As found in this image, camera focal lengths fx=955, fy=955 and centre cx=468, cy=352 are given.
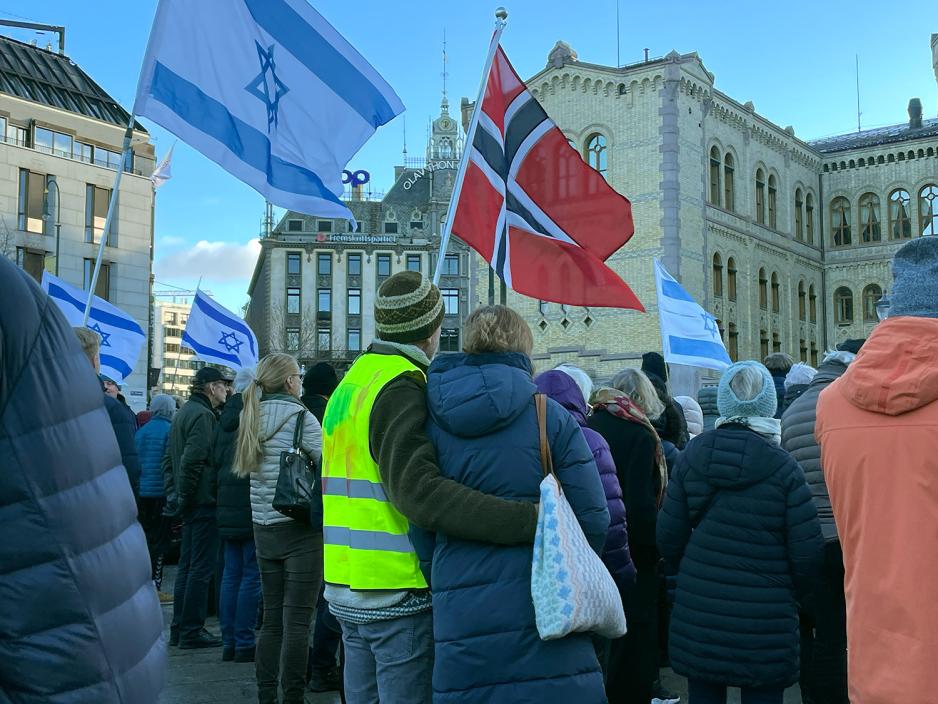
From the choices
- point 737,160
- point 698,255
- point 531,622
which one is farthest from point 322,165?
point 737,160

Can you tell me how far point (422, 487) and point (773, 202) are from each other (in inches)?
1412

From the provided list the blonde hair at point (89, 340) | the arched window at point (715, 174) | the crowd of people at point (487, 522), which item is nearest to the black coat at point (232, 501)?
the crowd of people at point (487, 522)

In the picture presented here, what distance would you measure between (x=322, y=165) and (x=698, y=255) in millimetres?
26672

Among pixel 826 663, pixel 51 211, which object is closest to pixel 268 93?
pixel 826 663

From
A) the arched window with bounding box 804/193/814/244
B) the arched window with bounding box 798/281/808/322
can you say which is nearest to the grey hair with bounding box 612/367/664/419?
the arched window with bounding box 798/281/808/322

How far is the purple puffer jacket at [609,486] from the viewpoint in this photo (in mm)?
4797

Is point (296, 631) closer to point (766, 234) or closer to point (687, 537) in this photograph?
point (687, 537)

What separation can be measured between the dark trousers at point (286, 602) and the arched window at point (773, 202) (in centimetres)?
3378

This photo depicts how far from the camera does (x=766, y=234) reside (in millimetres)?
35938

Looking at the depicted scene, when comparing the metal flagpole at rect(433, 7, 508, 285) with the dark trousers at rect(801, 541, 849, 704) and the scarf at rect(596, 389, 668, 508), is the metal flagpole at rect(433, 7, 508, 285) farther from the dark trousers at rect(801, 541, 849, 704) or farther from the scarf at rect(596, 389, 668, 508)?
the dark trousers at rect(801, 541, 849, 704)

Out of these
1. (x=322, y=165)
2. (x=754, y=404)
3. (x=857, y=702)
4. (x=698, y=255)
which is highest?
(x=698, y=255)

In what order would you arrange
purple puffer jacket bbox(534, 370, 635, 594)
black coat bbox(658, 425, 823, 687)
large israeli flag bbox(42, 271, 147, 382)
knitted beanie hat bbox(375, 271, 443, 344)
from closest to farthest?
knitted beanie hat bbox(375, 271, 443, 344)
black coat bbox(658, 425, 823, 687)
purple puffer jacket bbox(534, 370, 635, 594)
large israeli flag bbox(42, 271, 147, 382)

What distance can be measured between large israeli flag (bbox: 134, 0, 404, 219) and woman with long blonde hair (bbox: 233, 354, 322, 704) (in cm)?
119

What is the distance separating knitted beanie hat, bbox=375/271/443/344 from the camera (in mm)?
3988
